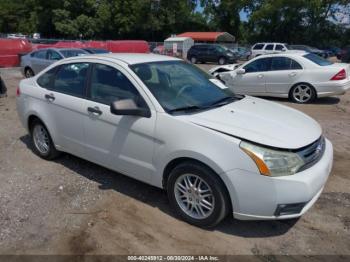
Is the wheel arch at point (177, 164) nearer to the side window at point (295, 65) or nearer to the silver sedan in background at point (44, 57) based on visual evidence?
the side window at point (295, 65)

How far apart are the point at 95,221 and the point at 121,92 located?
1.40 m

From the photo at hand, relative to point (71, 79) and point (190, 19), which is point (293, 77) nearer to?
point (71, 79)

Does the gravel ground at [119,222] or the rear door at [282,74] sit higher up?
the rear door at [282,74]

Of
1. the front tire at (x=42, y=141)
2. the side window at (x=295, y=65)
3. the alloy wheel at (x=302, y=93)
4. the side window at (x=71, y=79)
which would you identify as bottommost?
the alloy wheel at (x=302, y=93)

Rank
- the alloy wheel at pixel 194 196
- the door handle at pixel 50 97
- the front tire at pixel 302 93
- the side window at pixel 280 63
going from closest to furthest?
the alloy wheel at pixel 194 196 < the door handle at pixel 50 97 < the front tire at pixel 302 93 < the side window at pixel 280 63

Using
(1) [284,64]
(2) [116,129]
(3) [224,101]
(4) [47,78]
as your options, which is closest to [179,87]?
(3) [224,101]

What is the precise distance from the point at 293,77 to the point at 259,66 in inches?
46.2

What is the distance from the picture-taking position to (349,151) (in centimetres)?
634

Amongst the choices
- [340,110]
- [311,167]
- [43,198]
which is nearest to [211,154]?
[311,167]

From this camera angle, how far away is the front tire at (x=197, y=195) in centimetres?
363

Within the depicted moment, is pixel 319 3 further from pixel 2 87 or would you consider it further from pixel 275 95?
pixel 2 87

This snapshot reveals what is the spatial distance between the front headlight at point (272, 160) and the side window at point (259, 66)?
833 centimetres

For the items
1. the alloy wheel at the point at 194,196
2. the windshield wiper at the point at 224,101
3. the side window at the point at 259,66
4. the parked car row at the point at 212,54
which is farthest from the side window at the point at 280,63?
the parked car row at the point at 212,54

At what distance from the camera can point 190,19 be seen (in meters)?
67.4
